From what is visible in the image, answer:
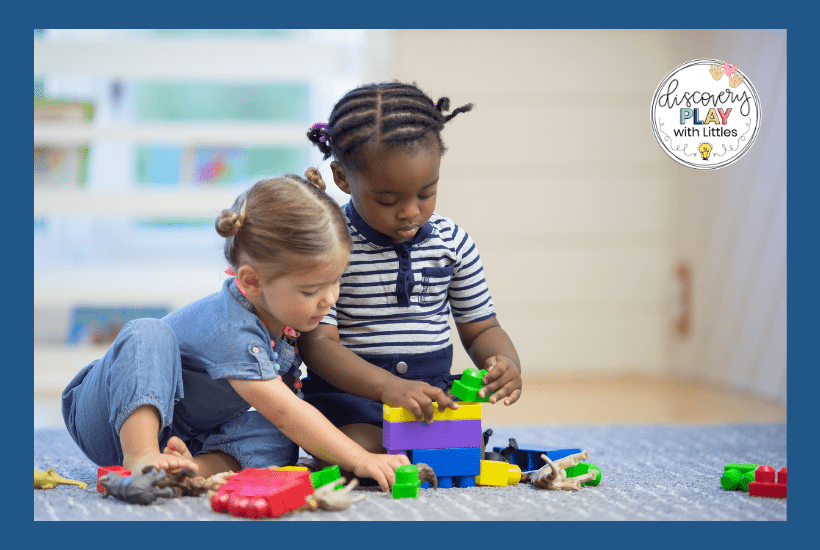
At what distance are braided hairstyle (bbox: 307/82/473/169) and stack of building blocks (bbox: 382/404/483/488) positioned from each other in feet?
1.03

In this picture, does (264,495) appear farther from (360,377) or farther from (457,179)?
(457,179)

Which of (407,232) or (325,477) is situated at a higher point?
(407,232)

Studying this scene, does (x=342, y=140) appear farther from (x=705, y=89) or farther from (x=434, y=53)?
(x=434, y=53)

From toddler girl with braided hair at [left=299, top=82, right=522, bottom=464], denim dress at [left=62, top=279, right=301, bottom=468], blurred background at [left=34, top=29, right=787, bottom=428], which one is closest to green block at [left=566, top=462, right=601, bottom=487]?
toddler girl with braided hair at [left=299, top=82, right=522, bottom=464]

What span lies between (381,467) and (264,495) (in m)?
0.16

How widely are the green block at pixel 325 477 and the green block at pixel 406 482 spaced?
0.06 metres

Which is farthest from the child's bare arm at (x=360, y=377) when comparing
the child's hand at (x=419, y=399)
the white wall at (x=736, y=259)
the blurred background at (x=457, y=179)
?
the blurred background at (x=457, y=179)

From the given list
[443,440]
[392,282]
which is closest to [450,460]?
[443,440]

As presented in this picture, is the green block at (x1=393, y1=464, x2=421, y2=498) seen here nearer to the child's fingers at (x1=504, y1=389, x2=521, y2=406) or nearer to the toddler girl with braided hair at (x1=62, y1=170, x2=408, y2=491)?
the toddler girl with braided hair at (x1=62, y1=170, x2=408, y2=491)

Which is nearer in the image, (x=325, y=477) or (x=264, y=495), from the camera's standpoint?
(x=264, y=495)

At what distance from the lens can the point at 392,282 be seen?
1027mm

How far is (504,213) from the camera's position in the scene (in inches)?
96.1

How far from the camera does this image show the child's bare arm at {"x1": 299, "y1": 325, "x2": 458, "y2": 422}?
88cm

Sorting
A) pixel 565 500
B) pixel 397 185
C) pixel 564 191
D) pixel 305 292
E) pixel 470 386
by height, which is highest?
pixel 564 191
